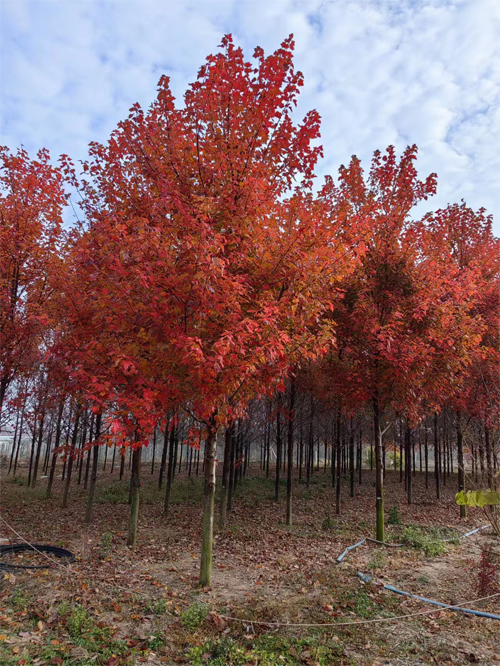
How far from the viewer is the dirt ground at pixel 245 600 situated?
13.0ft

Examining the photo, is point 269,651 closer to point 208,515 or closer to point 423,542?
point 208,515

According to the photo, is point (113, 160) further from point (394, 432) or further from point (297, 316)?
point (394, 432)

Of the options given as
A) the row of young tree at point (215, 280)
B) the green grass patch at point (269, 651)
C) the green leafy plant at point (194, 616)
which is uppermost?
the row of young tree at point (215, 280)

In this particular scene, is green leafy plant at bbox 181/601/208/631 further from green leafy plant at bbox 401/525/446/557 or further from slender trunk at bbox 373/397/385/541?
green leafy plant at bbox 401/525/446/557

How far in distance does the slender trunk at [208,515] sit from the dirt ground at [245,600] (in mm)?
297

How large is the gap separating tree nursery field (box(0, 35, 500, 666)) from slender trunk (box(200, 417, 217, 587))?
0.12 ft

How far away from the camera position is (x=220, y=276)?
4867 millimetres

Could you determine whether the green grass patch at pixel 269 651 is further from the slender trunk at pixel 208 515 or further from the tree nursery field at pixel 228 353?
the slender trunk at pixel 208 515

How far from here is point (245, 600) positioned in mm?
5387

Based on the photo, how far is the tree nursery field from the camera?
14.6 ft

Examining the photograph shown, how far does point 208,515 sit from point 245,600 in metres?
1.20

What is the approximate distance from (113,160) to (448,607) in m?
8.31

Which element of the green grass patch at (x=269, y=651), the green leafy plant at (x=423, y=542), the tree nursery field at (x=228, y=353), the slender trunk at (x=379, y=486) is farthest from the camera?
the slender trunk at (x=379, y=486)

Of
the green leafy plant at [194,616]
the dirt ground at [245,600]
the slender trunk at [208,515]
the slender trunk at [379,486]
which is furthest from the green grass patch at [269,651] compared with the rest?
the slender trunk at [379,486]
